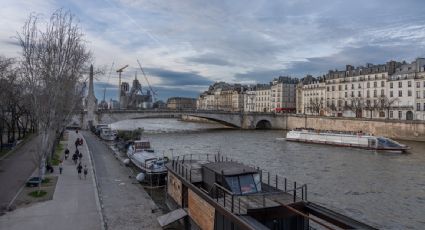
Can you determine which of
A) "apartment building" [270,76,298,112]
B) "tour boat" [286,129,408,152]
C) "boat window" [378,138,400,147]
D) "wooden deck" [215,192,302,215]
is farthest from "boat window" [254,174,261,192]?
"apartment building" [270,76,298,112]

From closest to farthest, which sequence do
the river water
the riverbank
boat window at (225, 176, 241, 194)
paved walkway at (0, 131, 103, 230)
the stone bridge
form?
boat window at (225, 176, 241, 194), paved walkway at (0, 131, 103, 230), the riverbank, the river water, the stone bridge

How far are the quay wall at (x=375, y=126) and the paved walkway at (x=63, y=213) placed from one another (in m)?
70.5

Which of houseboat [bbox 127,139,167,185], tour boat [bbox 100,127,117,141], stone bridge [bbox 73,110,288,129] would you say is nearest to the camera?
houseboat [bbox 127,139,167,185]

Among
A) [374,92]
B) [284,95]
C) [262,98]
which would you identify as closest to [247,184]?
[374,92]

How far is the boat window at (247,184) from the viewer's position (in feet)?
57.4

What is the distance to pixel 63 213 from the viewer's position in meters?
21.8

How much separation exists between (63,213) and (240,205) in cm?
1124

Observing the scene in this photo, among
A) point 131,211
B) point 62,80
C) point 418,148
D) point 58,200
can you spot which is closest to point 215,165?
point 131,211

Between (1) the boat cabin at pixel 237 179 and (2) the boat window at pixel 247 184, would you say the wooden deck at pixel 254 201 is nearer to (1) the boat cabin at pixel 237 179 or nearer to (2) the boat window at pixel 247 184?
(1) the boat cabin at pixel 237 179

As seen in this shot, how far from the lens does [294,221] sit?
626 inches

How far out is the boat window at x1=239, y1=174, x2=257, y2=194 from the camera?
57.4 feet

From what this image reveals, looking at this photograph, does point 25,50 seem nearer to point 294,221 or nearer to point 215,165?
point 215,165

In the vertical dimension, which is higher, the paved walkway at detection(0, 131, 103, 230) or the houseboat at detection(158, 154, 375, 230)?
the houseboat at detection(158, 154, 375, 230)

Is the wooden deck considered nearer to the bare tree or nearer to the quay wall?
the bare tree
